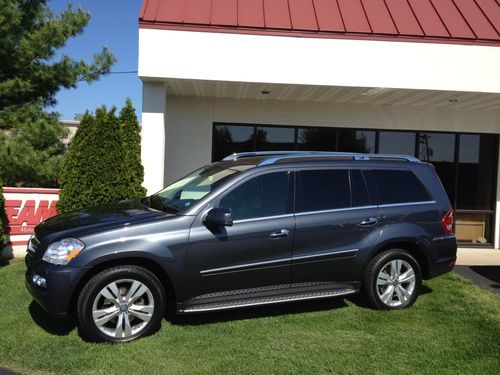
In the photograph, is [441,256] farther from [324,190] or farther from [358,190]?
[324,190]

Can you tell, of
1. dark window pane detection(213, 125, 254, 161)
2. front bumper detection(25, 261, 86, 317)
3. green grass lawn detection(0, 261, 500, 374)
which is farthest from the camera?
dark window pane detection(213, 125, 254, 161)

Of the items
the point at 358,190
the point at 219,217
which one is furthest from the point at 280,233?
the point at 358,190

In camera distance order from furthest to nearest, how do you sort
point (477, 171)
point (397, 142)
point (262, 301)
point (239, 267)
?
point (477, 171) < point (397, 142) < point (262, 301) < point (239, 267)

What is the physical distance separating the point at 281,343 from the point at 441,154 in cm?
749

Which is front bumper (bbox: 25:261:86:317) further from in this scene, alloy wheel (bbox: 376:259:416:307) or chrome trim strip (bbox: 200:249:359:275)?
alloy wheel (bbox: 376:259:416:307)

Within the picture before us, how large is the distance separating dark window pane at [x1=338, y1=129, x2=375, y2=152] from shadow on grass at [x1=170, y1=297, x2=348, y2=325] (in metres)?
4.95

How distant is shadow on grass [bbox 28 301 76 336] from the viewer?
479cm

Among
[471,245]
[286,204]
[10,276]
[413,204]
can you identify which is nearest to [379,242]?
[413,204]

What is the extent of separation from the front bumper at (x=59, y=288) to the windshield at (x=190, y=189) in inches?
45.0

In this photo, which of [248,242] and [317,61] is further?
[317,61]

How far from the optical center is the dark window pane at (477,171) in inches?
420

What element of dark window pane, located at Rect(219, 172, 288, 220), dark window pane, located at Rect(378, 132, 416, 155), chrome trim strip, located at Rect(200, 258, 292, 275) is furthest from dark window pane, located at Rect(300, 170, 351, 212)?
dark window pane, located at Rect(378, 132, 416, 155)

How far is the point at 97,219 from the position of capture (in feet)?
16.0

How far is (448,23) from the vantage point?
347 inches
